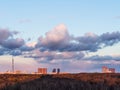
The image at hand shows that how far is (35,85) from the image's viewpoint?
11406 cm

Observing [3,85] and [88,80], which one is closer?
[3,85]

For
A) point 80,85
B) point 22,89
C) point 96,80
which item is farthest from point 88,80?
point 22,89

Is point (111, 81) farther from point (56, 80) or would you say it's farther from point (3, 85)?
point (3, 85)

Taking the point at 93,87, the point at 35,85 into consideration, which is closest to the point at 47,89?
the point at 35,85

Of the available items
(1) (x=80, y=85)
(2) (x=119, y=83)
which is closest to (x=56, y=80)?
(1) (x=80, y=85)

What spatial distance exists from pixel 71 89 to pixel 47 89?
5.53 metres

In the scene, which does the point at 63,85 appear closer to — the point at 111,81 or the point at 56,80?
the point at 56,80

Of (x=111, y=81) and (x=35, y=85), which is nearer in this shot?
(x=35, y=85)

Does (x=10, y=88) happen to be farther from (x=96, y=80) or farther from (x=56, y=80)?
(x=96, y=80)

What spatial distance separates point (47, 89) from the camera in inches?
4375

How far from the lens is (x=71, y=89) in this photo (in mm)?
112125

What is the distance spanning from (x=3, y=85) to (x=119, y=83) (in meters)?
28.9

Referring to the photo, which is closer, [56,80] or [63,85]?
[63,85]

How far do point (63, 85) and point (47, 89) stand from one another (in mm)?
4427
